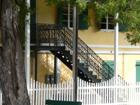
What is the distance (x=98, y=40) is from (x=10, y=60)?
12.2 m

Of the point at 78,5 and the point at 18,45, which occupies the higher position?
the point at 78,5

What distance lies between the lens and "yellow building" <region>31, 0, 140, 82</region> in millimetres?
24344

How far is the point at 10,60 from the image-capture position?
14.3 m

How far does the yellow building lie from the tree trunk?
9.21m

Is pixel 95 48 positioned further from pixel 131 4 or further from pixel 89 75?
pixel 131 4

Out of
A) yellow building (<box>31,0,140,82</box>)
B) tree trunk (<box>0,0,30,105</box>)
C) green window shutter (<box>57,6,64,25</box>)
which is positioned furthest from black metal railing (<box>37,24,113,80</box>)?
tree trunk (<box>0,0,30,105</box>)

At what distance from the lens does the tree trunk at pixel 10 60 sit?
14.2m

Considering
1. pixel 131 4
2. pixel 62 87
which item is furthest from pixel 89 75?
pixel 131 4

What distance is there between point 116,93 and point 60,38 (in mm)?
3432

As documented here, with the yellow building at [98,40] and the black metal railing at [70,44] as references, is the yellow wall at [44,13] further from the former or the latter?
the black metal railing at [70,44]

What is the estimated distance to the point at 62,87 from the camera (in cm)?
1994

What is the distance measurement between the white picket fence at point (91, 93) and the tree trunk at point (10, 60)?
4.78 m

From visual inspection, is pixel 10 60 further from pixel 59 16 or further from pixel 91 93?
pixel 59 16

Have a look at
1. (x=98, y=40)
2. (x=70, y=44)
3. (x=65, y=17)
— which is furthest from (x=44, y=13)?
(x=98, y=40)
